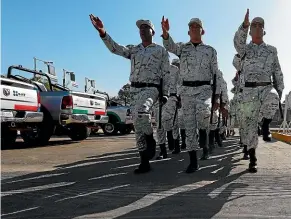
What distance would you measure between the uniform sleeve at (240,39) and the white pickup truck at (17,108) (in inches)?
202

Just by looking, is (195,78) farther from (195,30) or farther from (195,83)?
(195,30)

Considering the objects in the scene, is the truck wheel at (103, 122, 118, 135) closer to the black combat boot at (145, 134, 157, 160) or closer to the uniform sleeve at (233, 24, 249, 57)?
the black combat boot at (145, 134, 157, 160)

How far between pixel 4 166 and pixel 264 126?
3910 millimetres

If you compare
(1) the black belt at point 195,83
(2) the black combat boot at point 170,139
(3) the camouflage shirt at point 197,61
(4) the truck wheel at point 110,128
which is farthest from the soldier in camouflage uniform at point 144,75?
(4) the truck wheel at point 110,128

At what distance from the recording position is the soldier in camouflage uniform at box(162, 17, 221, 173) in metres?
5.20

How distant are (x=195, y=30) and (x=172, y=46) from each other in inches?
15.5

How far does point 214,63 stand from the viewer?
211 inches

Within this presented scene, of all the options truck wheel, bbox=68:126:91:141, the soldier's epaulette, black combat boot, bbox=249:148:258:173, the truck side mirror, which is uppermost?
the truck side mirror

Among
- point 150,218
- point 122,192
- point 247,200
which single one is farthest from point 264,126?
point 150,218

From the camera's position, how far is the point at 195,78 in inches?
207

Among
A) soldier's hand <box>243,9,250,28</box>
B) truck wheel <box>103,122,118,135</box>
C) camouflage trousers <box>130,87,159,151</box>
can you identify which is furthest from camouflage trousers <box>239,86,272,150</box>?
truck wheel <box>103,122,118,135</box>

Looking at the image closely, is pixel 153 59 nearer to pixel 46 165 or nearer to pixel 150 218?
pixel 46 165

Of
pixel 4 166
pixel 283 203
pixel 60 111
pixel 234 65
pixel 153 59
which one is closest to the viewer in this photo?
pixel 283 203

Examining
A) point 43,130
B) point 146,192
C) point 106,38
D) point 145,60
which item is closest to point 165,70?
point 145,60
